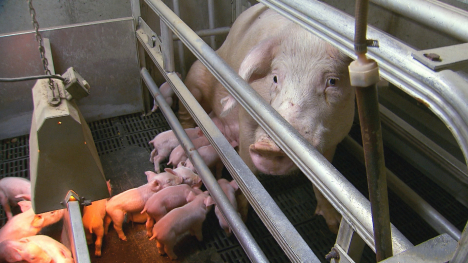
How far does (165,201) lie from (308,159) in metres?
1.48

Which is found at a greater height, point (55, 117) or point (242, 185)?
point (55, 117)

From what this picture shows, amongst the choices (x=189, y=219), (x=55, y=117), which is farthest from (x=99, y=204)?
(x=55, y=117)

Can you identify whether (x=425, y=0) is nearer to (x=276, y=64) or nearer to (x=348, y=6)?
(x=276, y=64)

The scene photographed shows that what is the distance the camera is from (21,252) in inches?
75.1

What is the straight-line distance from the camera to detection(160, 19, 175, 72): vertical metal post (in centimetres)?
234

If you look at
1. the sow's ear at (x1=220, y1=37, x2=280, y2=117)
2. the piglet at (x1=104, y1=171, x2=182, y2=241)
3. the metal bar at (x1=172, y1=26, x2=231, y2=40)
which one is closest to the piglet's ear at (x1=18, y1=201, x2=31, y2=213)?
the piglet at (x1=104, y1=171, x2=182, y2=241)

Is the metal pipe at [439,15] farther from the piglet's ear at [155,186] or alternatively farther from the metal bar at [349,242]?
the piglet's ear at [155,186]

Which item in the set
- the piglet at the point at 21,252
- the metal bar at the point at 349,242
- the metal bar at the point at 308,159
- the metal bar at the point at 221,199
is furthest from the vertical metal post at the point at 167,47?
the metal bar at the point at 349,242

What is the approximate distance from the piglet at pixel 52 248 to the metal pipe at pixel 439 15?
1910mm

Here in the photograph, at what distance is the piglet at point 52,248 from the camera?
6.34 ft

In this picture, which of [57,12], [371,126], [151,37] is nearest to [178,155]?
[151,37]

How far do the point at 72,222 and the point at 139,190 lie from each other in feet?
2.40

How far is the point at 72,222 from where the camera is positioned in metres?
1.69

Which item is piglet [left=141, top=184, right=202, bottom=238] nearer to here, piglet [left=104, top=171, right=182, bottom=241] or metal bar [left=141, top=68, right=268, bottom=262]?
piglet [left=104, top=171, right=182, bottom=241]
